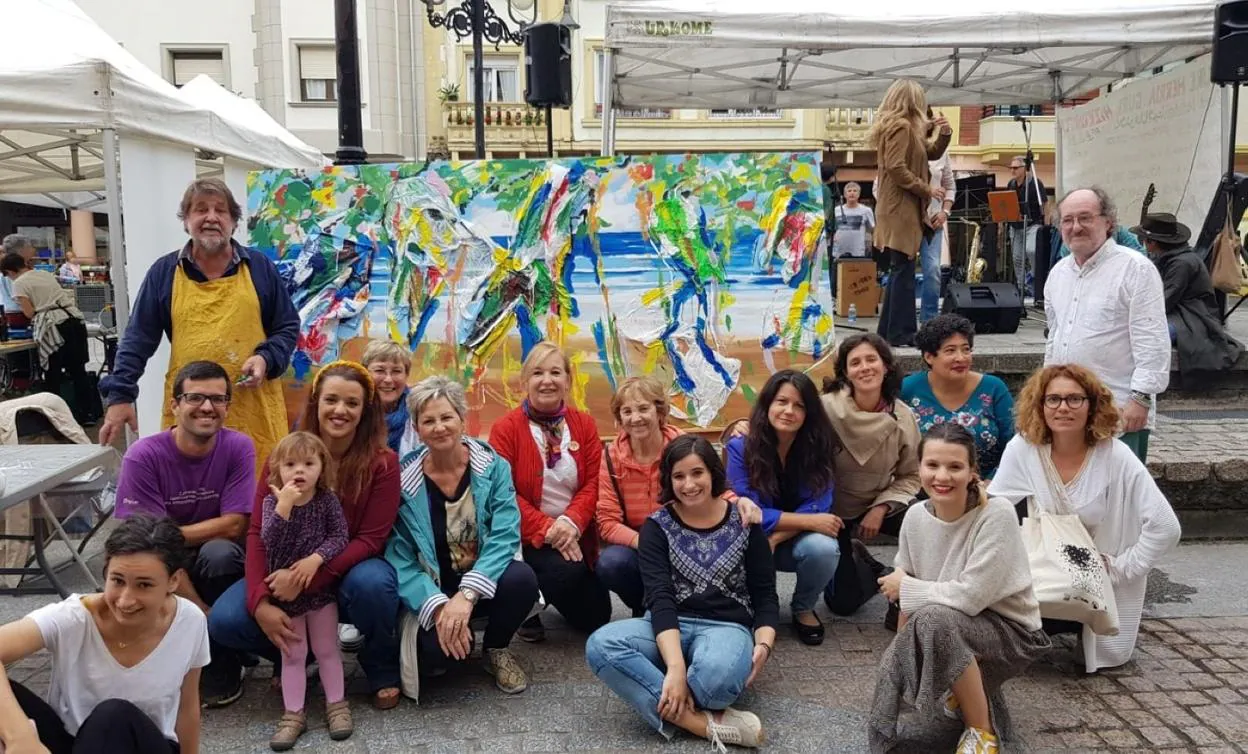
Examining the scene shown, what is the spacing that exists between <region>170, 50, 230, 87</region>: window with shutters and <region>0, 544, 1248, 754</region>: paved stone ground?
20200mm

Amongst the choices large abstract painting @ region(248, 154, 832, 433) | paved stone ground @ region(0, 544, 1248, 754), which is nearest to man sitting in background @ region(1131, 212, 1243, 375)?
large abstract painting @ region(248, 154, 832, 433)

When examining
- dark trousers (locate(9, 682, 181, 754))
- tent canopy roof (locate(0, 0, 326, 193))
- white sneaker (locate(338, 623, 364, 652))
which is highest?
tent canopy roof (locate(0, 0, 326, 193))

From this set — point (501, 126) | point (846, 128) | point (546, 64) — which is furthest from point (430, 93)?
point (546, 64)

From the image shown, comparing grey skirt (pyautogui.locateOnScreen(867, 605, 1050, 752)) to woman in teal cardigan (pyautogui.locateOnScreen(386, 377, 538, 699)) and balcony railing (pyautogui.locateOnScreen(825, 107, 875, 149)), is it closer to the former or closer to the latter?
woman in teal cardigan (pyautogui.locateOnScreen(386, 377, 538, 699))

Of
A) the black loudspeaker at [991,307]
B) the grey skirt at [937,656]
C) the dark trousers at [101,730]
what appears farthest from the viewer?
the black loudspeaker at [991,307]

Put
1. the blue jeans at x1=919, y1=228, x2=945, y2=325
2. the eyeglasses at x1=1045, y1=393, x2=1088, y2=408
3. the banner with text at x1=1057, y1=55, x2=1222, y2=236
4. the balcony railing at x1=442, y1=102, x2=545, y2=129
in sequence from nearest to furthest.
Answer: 1. the eyeglasses at x1=1045, y1=393, x2=1088, y2=408
2. the blue jeans at x1=919, y1=228, x2=945, y2=325
3. the banner with text at x1=1057, y1=55, x2=1222, y2=236
4. the balcony railing at x1=442, y1=102, x2=545, y2=129

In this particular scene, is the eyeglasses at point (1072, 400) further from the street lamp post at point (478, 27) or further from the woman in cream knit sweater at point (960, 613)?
the street lamp post at point (478, 27)

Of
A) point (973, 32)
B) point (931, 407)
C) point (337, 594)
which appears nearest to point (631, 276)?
point (931, 407)

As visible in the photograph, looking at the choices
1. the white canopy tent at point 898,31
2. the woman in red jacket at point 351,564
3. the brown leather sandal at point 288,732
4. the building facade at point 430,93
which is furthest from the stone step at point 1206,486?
the building facade at point 430,93

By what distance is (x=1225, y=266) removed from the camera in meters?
6.97

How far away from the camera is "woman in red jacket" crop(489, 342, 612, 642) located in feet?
11.8

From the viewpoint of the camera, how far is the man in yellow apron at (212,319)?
390 centimetres

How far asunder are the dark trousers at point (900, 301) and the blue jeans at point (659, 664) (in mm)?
4135

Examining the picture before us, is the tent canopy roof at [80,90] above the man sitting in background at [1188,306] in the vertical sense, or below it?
above
